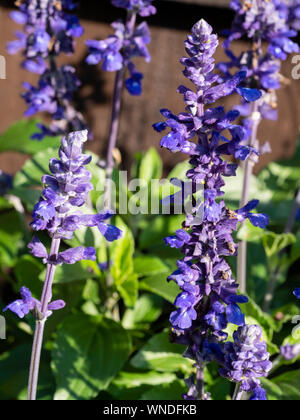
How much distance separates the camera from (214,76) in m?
1.18

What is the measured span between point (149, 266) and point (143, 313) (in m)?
0.25

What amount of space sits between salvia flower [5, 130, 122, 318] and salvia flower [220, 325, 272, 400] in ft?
1.22

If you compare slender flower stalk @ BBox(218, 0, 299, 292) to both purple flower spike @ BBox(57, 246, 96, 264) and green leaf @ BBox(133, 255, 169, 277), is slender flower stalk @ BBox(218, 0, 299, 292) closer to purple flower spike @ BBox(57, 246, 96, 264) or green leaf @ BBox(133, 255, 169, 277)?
green leaf @ BBox(133, 255, 169, 277)

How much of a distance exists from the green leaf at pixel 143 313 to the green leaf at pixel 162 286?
18cm

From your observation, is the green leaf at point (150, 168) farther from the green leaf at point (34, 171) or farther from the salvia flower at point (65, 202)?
the salvia flower at point (65, 202)

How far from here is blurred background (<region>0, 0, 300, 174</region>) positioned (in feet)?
8.78

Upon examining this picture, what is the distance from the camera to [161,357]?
1.75 meters

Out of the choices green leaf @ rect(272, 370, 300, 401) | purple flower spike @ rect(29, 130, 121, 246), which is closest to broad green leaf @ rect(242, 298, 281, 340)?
green leaf @ rect(272, 370, 300, 401)

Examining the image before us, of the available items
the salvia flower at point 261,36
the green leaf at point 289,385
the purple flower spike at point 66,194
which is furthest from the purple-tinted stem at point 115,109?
Answer: the green leaf at point 289,385

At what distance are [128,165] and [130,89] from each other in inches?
43.9

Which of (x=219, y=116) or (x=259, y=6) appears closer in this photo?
(x=219, y=116)
